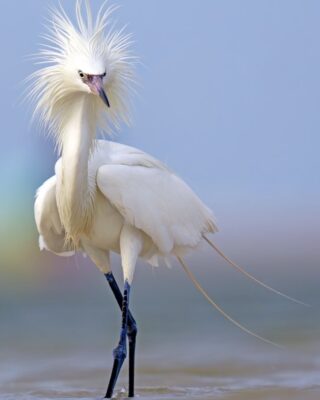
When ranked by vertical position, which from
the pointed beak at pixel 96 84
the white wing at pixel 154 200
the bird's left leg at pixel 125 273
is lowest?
the bird's left leg at pixel 125 273

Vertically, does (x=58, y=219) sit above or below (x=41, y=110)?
below

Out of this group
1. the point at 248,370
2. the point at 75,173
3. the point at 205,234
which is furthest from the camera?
the point at 248,370

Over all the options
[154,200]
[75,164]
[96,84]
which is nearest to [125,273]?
[154,200]

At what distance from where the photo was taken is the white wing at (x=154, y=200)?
486 centimetres

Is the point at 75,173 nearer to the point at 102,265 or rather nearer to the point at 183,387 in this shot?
the point at 102,265

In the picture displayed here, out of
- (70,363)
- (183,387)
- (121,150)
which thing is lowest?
(183,387)

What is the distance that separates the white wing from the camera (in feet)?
15.9

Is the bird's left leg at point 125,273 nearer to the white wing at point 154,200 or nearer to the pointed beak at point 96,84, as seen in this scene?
the white wing at point 154,200

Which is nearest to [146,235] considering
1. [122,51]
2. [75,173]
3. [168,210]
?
[168,210]

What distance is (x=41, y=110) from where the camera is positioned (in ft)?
16.2

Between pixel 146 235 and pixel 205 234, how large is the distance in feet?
0.89

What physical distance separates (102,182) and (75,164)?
15cm

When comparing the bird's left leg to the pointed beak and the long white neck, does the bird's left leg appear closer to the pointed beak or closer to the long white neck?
the long white neck

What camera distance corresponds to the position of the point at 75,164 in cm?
477
